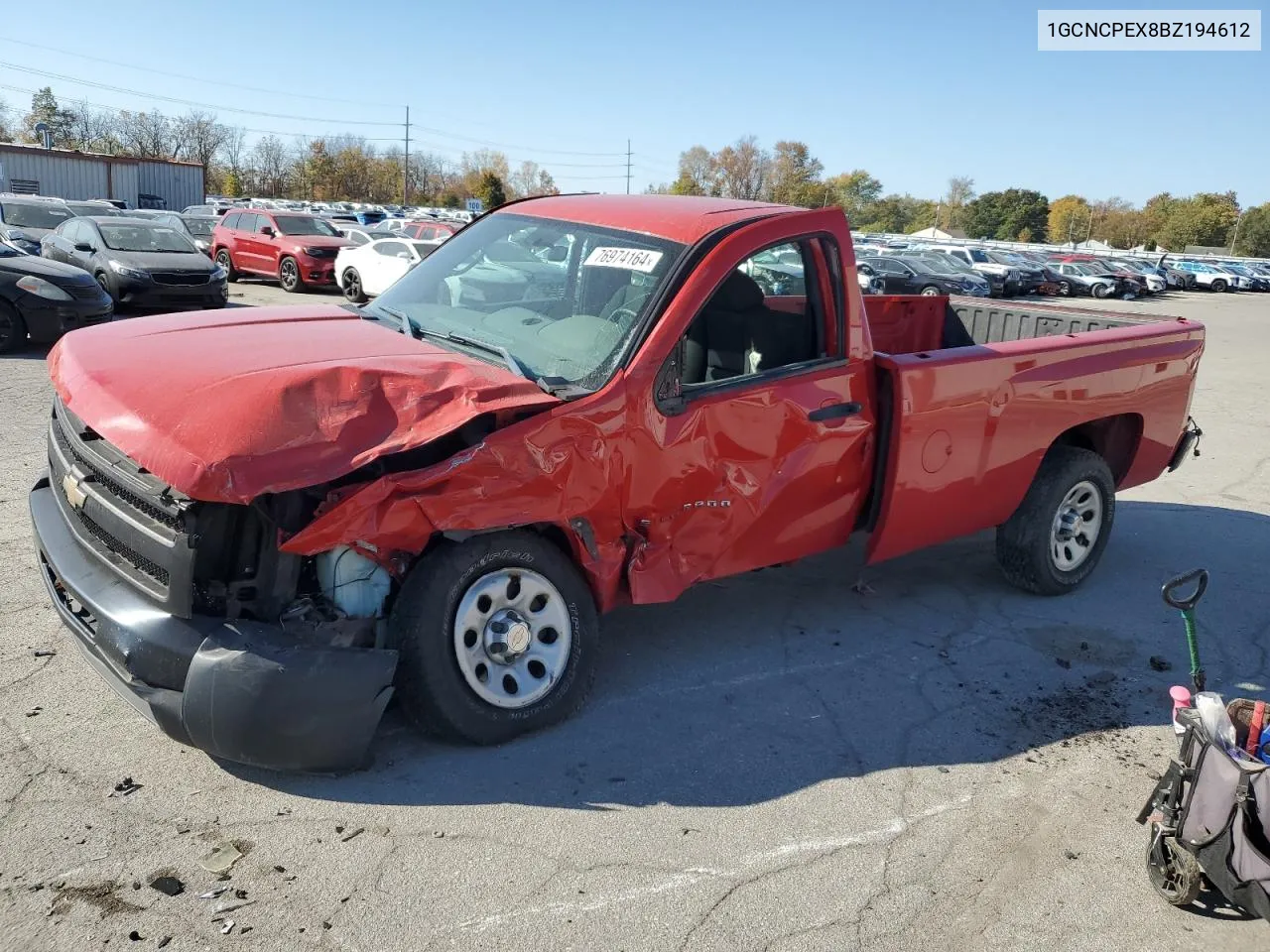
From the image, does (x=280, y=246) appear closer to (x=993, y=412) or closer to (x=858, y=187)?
(x=993, y=412)

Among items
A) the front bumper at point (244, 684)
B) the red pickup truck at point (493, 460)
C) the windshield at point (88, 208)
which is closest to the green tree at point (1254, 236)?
the windshield at point (88, 208)

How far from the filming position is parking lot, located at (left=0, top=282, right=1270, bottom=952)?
294 cm

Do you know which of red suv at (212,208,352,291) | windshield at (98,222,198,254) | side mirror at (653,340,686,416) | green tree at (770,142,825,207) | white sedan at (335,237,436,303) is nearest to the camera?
side mirror at (653,340,686,416)

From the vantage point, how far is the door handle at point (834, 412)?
4.48 m

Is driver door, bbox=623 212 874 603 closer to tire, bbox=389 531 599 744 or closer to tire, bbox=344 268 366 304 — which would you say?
tire, bbox=389 531 599 744

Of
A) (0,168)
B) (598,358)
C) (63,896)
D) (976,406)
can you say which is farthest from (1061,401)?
(0,168)

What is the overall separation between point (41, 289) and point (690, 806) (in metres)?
11.1

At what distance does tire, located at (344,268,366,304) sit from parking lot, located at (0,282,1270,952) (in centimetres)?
1437

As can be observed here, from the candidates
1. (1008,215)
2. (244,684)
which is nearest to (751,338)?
(244,684)

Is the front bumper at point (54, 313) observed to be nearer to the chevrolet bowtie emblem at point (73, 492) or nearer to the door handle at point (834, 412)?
the chevrolet bowtie emblem at point (73, 492)

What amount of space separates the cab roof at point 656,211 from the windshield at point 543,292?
0.20ft

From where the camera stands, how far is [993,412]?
201 inches

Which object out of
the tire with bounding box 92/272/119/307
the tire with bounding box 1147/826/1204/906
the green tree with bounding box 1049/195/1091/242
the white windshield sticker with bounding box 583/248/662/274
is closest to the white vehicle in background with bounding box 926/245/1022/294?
the tire with bounding box 92/272/119/307

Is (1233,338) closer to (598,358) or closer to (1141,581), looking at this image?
(1141,581)
